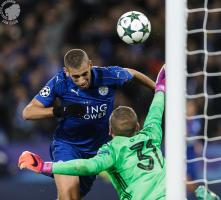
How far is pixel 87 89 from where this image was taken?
6.13 meters

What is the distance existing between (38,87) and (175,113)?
566 cm

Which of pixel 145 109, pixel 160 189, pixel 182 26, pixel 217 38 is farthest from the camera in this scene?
pixel 217 38


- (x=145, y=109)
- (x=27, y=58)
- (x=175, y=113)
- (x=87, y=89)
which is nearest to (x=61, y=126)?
(x=87, y=89)

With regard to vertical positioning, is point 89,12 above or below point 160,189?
above

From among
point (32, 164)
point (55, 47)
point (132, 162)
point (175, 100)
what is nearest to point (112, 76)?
point (132, 162)

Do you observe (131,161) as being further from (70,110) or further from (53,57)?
(53,57)

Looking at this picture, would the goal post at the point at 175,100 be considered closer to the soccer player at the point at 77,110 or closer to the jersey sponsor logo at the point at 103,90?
the soccer player at the point at 77,110

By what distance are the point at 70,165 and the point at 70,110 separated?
48.1 inches

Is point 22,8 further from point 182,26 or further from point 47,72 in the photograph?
point 182,26

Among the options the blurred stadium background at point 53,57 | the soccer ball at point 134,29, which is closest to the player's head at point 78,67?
the soccer ball at point 134,29

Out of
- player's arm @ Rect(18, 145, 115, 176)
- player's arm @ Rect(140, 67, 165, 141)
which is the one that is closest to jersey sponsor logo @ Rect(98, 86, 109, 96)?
player's arm @ Rect(140, 67, 165, 141)

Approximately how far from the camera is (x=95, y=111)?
616 cm

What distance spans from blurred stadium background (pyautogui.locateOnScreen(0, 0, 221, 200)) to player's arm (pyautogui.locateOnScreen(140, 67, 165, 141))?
2995 millimetres

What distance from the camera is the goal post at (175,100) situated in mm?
4246
